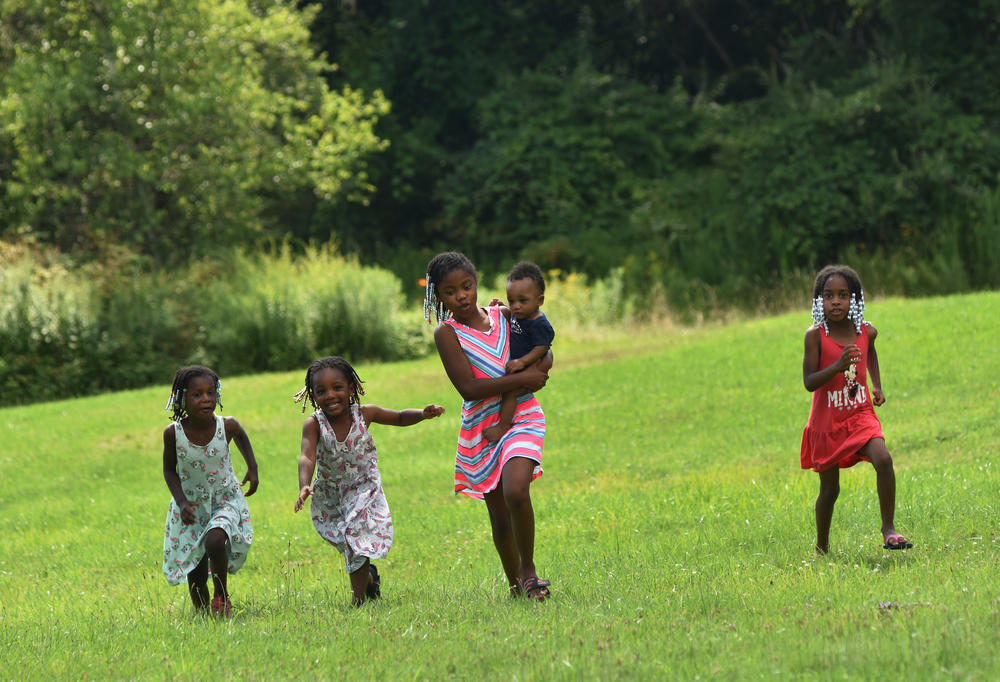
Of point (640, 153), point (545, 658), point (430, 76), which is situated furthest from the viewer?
point (430, 76)

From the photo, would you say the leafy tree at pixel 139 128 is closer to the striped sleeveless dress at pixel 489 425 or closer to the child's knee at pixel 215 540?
→ the child's knee at pixel 215 540

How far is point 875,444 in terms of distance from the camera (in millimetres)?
7457

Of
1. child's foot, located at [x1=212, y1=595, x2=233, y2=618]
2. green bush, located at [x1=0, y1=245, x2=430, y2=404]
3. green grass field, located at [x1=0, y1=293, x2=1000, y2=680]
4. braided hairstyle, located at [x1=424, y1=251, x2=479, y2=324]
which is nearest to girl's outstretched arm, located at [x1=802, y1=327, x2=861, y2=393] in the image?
green grass field, located at [x1=0, y1=293, x2=1000, y2=680]

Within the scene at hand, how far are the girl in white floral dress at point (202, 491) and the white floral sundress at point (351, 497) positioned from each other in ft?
1.48

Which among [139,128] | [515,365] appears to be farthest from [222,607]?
[139,128]

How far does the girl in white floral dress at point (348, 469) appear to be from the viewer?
7246 mm

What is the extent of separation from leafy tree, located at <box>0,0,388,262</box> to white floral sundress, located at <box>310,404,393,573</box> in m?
21.7

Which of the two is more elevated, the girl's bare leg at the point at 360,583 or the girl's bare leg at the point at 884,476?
the girl's bare leg at the point at 884,476

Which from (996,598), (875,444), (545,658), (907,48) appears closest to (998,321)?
(875,444)

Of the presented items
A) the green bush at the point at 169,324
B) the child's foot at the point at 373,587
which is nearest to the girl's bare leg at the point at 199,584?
the child's foot at the point at 373,587

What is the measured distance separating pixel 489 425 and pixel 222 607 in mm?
2061

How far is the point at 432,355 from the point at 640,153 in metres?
14.2

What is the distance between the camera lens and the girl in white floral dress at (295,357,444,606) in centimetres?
725

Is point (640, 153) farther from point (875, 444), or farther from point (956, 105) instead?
point (875, 444)
